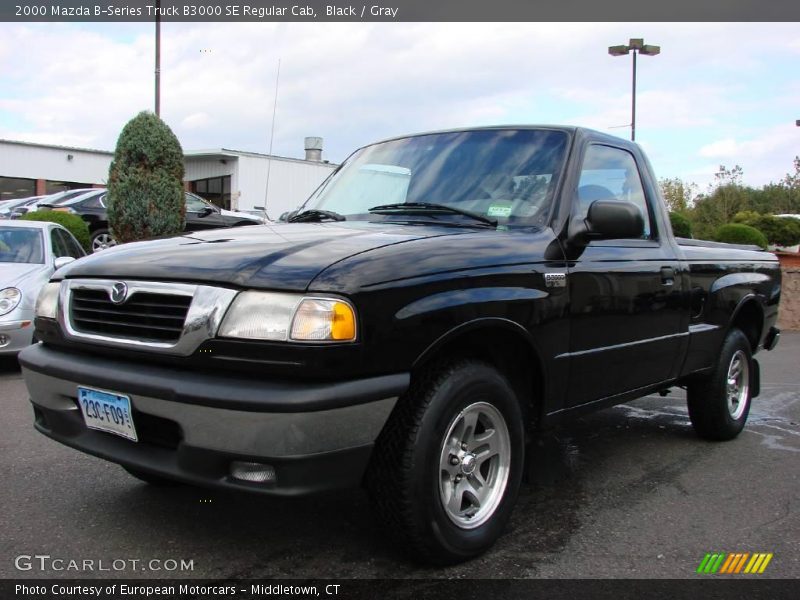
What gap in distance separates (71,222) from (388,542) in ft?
38.3

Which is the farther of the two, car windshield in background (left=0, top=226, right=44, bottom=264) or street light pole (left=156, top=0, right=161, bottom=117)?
street light pole (left=156, top=0, right=161, bottom=117)

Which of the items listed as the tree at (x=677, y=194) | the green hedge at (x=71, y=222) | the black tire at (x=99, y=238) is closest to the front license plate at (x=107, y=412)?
the green hedge at (x=71, y=222)

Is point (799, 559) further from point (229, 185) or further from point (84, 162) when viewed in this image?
point (84, 162)

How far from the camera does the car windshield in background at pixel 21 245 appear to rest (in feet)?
26.0

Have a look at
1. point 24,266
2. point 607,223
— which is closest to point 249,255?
point 607,223

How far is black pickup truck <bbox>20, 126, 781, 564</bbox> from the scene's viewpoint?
2459 mm

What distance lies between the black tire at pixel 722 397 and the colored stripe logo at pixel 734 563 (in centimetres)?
185

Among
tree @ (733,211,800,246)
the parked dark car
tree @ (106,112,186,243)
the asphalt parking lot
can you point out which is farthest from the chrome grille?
tree @ (733,211,800,246)

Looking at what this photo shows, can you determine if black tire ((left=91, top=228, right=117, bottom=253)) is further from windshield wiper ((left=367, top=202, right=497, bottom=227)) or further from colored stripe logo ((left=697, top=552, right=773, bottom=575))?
colored stripe logo ((left=697, top=552, right=773, bottom=575))

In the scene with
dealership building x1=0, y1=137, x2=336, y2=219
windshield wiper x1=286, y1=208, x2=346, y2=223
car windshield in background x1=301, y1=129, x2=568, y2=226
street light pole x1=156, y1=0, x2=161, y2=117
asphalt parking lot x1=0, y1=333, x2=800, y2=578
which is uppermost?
street light pole x1=156, y1=0, x2=161, y2=117

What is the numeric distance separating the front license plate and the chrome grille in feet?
0.74

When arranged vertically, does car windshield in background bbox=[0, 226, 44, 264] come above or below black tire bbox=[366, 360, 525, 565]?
above

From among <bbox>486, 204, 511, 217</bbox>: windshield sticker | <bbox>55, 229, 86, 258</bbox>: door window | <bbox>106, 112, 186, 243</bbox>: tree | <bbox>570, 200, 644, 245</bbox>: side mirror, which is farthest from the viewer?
<bbox>106, 112, 186, 243</bbox>: tree

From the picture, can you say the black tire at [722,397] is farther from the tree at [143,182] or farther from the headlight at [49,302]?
the tree at [143,182]
